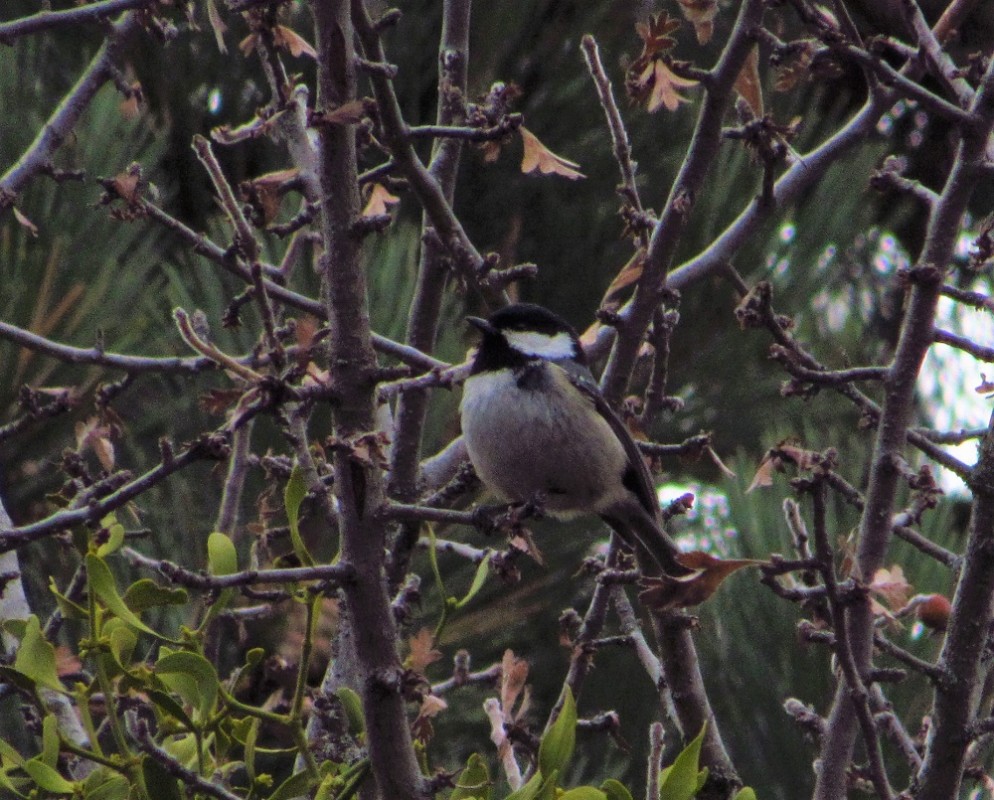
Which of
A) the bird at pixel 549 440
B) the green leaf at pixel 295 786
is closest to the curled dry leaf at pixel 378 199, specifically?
the bird at pixel 549 440

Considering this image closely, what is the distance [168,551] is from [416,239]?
0.95 m

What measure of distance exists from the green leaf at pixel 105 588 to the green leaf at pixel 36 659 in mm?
81

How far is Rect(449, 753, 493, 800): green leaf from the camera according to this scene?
140 cm

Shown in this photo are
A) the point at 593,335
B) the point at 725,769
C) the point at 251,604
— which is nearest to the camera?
the point at 725,769

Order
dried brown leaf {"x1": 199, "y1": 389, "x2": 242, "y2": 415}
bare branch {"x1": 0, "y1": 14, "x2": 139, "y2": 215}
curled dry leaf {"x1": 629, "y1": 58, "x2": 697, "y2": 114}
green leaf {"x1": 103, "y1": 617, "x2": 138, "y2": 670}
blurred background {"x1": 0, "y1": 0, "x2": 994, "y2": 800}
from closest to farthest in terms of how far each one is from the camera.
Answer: green leaf {"x1": 103, "y1": 617, "x2": 138, "y2": 670}, dried brown leaf {"x1": 199, "y1": 389, "x2": 242, "y2": 415}, curled dry leaf {"x1": 629, "y1": 58, "x2": 697, "y2": 114}, bare branch {"x1": 0, "y1": 14, "x2": 139, "y2": 215}, blurred background {"x1": 0, "y1": 0, "x2": 994, "y2": 800}

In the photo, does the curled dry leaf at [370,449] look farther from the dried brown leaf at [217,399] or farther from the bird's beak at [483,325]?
the bird's beak at [483,325]

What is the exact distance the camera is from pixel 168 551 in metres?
3.03

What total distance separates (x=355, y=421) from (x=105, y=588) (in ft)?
1.04

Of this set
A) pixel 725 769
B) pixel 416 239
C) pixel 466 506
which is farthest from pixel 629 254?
pixel 725 769

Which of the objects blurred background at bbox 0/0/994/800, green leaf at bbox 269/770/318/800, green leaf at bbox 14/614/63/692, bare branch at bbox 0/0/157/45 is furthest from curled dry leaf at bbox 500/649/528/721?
blurred background at bbox 0/0/994/800

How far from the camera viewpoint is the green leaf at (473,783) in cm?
140

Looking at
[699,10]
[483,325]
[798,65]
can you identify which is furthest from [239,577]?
[483,325]

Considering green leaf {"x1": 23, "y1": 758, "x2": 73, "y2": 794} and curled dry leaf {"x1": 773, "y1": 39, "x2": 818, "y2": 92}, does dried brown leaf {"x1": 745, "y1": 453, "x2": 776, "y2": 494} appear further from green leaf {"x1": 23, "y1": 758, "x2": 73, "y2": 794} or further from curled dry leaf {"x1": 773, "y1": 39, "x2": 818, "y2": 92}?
green leaf {"x1": 23, "y1": 758, "x2": 73, "y2": 794}

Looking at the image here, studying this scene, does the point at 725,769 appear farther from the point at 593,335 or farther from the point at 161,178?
the point at 161,178
